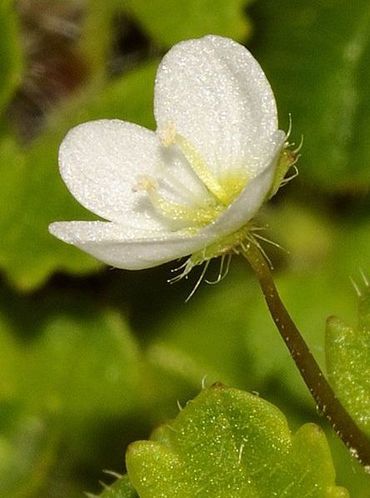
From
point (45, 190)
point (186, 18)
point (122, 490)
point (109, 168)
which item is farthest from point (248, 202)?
point (186, 18)

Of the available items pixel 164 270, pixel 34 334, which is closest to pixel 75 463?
pixel 34 334

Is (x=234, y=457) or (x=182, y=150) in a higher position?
(x=182, y=150)

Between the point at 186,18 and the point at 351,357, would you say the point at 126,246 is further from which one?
the point at 186,18

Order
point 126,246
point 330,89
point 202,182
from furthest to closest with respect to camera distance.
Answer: point 330,89
point 202,182
point 126,246

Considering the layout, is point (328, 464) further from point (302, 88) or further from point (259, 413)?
point (302, 88)

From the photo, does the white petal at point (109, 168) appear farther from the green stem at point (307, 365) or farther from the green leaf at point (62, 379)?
the green leaf at point (62, 379)

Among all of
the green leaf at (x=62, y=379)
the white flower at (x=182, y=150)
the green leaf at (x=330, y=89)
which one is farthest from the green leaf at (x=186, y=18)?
the white flower at (x=182, y=150)

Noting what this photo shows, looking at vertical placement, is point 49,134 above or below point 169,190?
below
